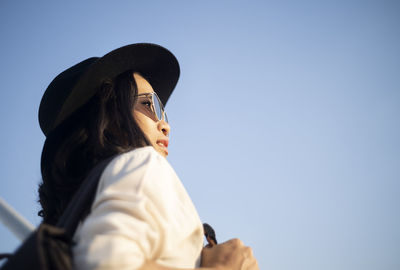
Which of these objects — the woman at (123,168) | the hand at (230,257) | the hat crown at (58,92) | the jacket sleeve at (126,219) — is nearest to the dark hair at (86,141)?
A: the woman at (123,168)

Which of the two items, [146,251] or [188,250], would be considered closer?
[146,251]

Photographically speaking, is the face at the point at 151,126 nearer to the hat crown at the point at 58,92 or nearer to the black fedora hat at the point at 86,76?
the black fedora hat at the point at 86,76

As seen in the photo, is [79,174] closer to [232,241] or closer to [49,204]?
[49,204]

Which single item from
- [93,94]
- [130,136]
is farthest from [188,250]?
[93,94]

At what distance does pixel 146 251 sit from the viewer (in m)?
1.12

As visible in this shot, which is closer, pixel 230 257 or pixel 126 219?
pixel 126 219

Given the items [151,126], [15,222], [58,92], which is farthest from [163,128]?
[15,222]

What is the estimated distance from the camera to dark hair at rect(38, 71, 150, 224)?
1.92 meters

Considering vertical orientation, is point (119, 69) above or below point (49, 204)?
above

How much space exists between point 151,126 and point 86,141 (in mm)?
506

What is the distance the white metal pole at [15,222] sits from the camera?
1.27 m

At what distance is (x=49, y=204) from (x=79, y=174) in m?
0.40

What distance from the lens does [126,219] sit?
3.63 ft

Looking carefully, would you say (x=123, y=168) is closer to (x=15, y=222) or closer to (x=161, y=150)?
(x=15, y=222)
